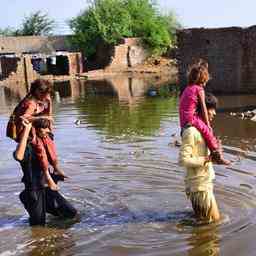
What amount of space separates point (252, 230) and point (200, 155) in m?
0.93

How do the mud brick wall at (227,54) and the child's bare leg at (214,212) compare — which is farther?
the mud brick wall at (227,54)

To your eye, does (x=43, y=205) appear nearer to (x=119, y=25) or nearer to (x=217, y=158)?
(x=217, y=158)

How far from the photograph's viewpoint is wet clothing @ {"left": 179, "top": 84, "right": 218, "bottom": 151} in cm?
568

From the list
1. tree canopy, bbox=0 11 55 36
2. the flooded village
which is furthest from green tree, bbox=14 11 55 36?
the flooded village

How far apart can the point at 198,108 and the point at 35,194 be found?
1.92 meters

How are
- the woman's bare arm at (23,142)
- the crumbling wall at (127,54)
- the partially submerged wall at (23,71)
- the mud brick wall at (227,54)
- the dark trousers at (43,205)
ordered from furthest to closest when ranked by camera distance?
1. the crumbling wall at (127,54)
2. the partially submerged wall at (23,71)
3. the mud brick wall at (227,54)
4. the dark trousers at (43,205)
5. the woman's bare arm at (23,142)

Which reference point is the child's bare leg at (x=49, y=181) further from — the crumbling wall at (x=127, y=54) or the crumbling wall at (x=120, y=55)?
the crumbling wall at (x=127, y=54)

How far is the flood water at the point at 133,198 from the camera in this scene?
557cm

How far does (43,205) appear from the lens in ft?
19.7

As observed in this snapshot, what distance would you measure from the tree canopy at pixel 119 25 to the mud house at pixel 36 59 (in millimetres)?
2278

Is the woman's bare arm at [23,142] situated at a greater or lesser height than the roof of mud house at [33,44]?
lesser

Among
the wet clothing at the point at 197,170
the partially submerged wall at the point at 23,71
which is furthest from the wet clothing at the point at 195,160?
the partially submerged wall at the point at 23,71

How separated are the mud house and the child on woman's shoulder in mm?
35605

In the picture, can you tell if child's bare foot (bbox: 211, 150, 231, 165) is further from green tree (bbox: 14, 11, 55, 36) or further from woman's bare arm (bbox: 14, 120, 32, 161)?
green tree (bbox: 14, 11, 55, 36)
